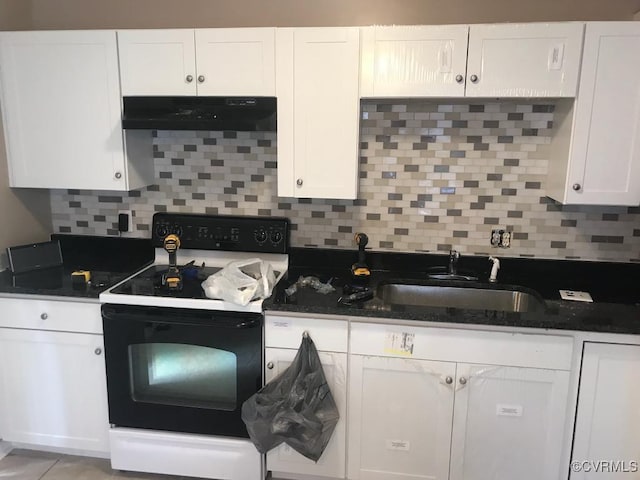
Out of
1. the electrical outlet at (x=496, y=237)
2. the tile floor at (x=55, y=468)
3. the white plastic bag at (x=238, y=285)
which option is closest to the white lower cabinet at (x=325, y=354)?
the white plastic bag at (x=238, y=285)

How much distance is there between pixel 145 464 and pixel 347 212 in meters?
1.50

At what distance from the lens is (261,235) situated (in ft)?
8.12

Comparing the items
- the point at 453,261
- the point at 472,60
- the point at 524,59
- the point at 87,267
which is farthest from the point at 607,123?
the point at 87,267

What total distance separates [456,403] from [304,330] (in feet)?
2.23

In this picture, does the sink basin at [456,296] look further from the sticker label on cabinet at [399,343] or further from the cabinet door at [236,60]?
the cabinet door at [236,60]

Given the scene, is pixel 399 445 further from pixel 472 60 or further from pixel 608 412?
pixel 472 60

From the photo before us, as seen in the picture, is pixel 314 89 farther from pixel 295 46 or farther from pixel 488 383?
pixel 488 383

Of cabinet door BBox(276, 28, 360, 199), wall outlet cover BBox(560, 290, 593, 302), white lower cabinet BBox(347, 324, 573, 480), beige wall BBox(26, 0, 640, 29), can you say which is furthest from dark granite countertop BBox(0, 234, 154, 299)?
wall outlet cover BBox(560, 290, 593, 302)

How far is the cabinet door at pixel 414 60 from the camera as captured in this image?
2.04m

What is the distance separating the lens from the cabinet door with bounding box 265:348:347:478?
206 cm

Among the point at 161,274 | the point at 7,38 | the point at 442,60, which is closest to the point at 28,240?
the point at 161,274

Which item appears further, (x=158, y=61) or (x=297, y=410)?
(x=158, y=61)

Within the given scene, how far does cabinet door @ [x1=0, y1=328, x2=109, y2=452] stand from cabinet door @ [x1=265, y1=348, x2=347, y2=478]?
2.58 feet

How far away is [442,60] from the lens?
2.05 meters
